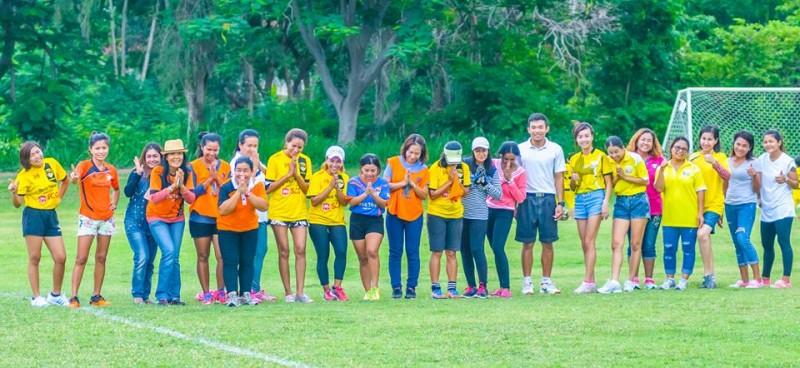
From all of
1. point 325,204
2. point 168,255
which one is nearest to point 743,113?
point 325,204

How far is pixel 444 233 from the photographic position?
48.1 feet

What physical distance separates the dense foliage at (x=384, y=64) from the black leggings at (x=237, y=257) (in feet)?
62.7

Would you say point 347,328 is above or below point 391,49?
below

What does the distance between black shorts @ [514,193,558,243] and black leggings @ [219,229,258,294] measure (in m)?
2.94

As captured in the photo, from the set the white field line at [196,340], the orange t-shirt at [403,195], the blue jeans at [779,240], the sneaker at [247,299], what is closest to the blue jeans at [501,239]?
the orange t-shirt at [403,195]

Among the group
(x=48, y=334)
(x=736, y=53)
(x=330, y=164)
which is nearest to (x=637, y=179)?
(x=330, y=164)

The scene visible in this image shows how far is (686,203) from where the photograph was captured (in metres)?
15.1

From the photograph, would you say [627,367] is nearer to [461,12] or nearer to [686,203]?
[686,203]

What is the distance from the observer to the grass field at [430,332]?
33.2 feet

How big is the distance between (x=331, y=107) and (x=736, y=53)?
11.6 metres

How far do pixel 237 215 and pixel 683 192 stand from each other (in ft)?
15.7

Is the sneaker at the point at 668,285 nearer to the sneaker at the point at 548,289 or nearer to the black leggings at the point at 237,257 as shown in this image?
the sneaker at the point at 548,289

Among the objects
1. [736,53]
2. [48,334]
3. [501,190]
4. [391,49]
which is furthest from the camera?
[736,53]

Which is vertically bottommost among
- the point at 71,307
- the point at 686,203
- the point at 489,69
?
the point at 71,307
